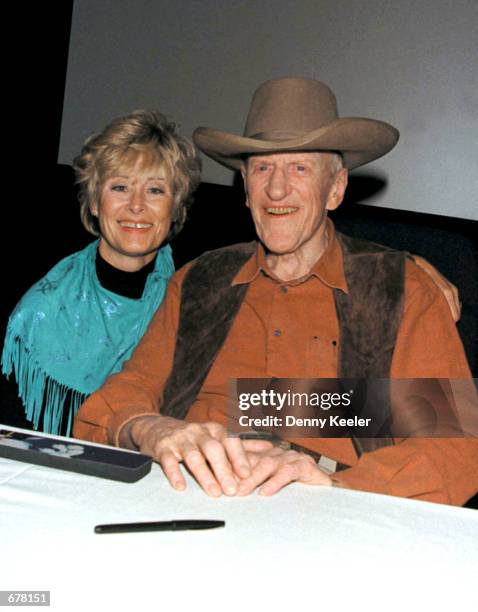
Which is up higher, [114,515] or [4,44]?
[4,44]

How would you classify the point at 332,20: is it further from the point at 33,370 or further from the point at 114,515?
the point at 114,515

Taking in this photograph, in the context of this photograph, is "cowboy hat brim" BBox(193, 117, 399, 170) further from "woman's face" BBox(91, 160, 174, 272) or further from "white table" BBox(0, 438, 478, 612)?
"white table" BBox(0, 438, 478, 612)

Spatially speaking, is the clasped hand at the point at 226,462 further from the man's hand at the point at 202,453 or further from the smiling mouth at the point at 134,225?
the smiling mouth at the point at 134,225

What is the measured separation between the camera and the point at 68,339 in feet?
7.80

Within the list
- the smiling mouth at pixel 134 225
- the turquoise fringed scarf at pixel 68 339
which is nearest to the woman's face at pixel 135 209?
the smiling mouth at pixel 134 225

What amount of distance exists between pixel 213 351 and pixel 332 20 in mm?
2023

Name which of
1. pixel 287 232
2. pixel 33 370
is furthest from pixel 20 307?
pixel 287 232

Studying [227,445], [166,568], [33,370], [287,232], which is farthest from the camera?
[33,370]

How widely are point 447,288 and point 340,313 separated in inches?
10.8

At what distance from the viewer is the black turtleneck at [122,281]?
2422mm

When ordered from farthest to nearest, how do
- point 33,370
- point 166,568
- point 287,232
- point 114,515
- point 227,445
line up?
point 33,370, point 287,232, point 227,445, point 114,515, point 166,568

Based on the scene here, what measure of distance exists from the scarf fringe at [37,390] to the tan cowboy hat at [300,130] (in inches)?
34.8

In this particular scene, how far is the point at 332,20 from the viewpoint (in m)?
3.35

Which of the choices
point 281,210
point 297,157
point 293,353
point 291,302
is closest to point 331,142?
point 297,157
